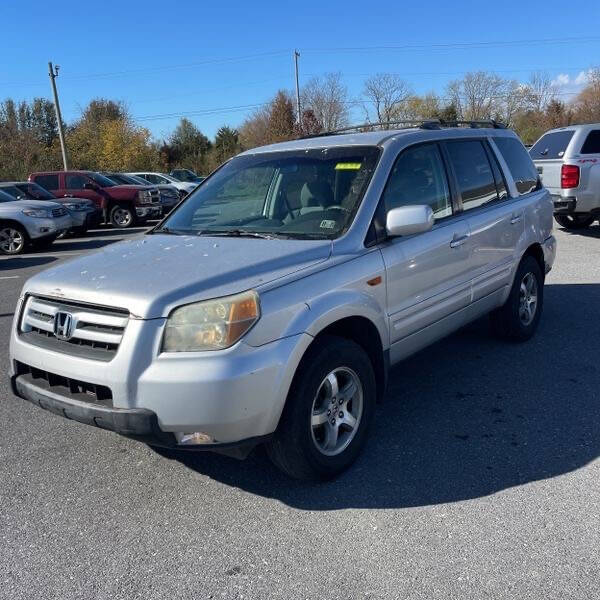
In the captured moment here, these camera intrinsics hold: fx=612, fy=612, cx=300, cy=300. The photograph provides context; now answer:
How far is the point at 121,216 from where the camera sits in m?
19.0

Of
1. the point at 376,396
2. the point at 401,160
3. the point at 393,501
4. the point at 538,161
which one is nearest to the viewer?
the point at 393,501

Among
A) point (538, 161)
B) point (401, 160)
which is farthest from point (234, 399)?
point (538, 161)

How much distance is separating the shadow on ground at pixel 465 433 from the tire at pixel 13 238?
11031mm

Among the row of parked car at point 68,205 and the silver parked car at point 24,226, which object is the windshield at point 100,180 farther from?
the silver parked car at point 24,226

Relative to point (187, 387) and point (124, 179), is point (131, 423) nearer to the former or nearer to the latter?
point (187, 387)

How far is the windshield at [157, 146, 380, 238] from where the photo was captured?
3754 mm

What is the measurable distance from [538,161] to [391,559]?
10.5m

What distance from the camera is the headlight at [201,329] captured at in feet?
9.21

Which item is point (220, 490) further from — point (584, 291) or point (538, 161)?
point (538, 161)

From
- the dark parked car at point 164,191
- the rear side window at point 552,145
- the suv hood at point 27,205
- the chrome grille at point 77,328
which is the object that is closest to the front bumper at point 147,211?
the dark parked car at point 164,191

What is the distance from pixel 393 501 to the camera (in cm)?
315

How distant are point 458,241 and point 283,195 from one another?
4.19 ft

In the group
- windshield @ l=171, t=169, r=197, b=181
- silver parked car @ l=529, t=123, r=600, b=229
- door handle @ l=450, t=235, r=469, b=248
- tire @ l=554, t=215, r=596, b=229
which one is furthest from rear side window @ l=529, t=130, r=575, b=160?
windshield @ l=171, t=169, r=197, b=181

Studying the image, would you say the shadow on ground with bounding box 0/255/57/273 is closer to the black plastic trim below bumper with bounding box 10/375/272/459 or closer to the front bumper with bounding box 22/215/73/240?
the front bumper with bounding box 22/215/73/240
